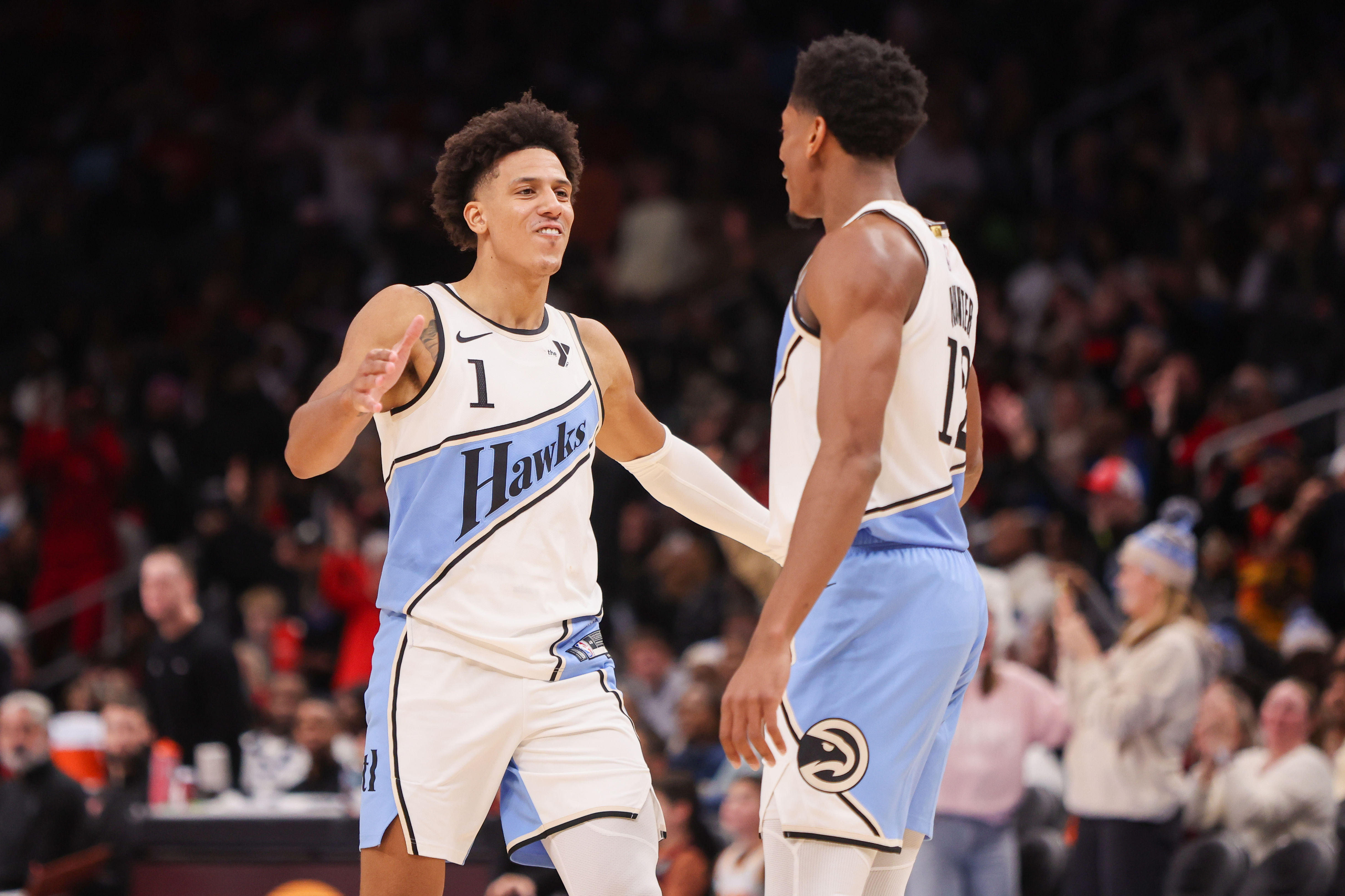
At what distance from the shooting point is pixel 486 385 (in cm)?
398

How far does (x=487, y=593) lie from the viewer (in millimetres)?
3902

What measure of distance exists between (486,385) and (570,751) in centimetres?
86

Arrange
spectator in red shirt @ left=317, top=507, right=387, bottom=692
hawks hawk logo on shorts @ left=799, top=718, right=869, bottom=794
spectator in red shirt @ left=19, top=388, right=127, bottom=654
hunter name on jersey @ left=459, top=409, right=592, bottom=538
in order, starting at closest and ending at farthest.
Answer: hawks hawk logo on shorts @ left=799, top=718, right=869, bottom=794, hunter name on jersey @ left=459, top=409, right=592, bottom=538, spectator in red shirt @ left=317, top=507, right=387, bottom=692, spectator in red shirt @ left=19, top=388, right=127, bottom=654

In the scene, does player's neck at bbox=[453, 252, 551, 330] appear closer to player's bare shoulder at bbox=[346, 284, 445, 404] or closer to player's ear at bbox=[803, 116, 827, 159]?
player's bare shoulder at bbox=[346, 284, 445, 404]

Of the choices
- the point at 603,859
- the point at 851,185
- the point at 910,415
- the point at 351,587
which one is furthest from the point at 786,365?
the point at 351,587

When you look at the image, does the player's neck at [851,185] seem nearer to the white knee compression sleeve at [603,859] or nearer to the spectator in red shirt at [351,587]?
the white knee compression sleeve at [603,859]

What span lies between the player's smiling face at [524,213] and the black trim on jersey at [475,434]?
0.34 m

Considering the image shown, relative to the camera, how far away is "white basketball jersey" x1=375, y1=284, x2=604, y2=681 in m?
3.90

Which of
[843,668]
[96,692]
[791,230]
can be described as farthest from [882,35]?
[843,668]

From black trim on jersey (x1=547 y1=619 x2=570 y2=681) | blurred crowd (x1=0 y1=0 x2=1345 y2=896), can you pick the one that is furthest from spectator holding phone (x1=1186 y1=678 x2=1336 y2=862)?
black trim on jersey (x1=547 y1=619 x2=570 y2=681)

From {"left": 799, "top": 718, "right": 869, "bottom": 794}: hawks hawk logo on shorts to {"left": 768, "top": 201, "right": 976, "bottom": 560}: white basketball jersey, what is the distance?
1.21 ft

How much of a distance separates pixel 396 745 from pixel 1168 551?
4.03 meters

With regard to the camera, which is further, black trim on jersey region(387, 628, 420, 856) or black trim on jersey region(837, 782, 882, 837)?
black trim on jersey region(387, 628, 420, 856)

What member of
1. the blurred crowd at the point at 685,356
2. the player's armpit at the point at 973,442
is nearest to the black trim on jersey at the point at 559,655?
the player's armpit at the point at 973,442
